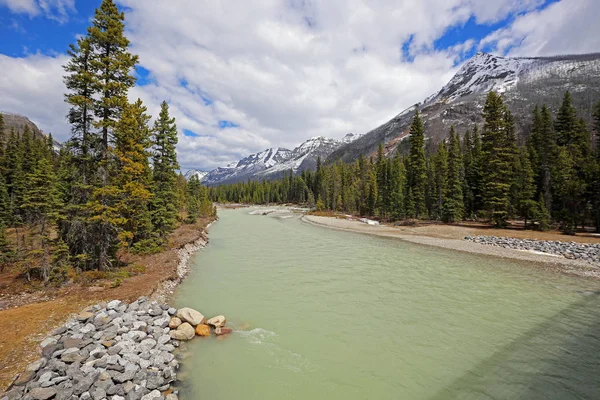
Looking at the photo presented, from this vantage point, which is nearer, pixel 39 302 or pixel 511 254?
pixel 39 302

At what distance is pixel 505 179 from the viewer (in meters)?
38.5

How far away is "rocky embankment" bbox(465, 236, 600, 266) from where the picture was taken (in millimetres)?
22359

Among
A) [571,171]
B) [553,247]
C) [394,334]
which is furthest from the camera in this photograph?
[571,171]

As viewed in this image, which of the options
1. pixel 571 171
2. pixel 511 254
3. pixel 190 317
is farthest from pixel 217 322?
pixel 571 171

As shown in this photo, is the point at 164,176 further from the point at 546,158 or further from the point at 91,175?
the point at 546,158

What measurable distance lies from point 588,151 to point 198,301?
60.0 metres

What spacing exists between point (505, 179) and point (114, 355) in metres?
47.8

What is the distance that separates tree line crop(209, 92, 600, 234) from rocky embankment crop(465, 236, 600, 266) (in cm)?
774

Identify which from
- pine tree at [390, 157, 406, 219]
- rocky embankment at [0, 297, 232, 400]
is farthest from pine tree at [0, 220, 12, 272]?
pine tree at [390, 157, 406, 219]

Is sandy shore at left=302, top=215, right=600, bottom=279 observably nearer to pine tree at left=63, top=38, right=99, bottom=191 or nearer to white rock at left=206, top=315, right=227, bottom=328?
white rock at left=206, top=315, right=227, bottom=328

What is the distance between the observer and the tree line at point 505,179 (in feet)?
108

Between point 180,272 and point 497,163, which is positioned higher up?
point 497,163

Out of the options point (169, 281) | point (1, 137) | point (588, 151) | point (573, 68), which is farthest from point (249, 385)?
point (573, 68)

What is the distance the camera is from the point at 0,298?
1314 cm
